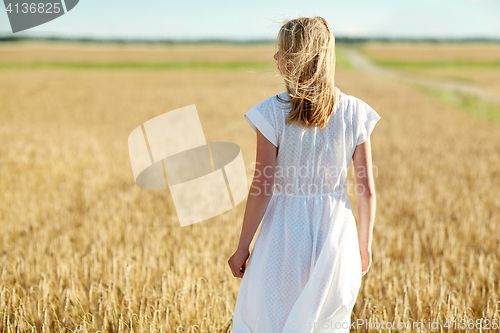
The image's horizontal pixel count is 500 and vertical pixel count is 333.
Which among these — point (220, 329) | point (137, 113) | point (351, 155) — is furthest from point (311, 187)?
point (137, 113)

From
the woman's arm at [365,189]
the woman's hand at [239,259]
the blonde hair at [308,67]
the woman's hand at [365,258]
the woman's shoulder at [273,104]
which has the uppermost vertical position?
the blonde hair at [308,67]

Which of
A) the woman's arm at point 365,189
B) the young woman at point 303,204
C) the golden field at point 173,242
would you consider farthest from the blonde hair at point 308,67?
the woman's arm at point 365,189

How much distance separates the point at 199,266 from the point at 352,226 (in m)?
1.76

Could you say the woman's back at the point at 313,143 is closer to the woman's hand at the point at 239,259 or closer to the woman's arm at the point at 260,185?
the woman's arm at the point at 260,185

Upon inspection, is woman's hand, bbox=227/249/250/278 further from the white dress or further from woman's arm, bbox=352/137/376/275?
woman's arm, bbox=352/137/376/275

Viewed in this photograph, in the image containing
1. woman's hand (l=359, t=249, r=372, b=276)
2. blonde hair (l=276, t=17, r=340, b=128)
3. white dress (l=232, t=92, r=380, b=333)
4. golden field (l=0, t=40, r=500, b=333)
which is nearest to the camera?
blonde hair (l=276, t=17, r=340, b=128)

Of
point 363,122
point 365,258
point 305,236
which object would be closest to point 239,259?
point 305,236

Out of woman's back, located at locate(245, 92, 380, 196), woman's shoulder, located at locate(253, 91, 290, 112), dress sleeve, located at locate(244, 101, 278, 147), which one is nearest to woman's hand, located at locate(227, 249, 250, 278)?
woman's back, located at locate(245, 92, 380, 196)

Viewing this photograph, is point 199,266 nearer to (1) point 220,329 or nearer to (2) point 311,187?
(1) point 220,329

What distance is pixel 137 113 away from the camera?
14508 millimetres

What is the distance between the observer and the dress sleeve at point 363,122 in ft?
5.30

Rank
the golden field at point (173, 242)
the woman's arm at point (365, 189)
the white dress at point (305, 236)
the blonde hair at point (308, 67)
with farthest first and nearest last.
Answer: the golden field at point (173, 242) < the woman's arm at point (365, 189) < the white dress at point (305, 236) < the blonde hair at point (308, 67)

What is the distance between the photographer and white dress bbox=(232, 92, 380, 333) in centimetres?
156

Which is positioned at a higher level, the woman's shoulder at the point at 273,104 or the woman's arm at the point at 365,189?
the woman's shoulder at the point at 273,104
